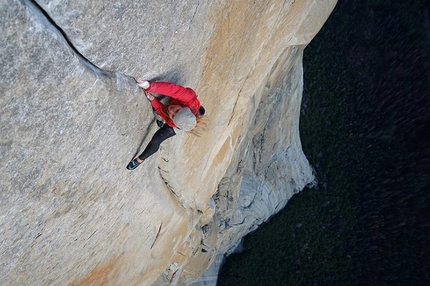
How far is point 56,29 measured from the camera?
275 cm

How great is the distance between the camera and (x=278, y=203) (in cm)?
1215

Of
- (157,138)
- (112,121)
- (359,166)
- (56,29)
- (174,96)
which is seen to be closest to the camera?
(56,29)

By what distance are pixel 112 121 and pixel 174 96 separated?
2.22ft

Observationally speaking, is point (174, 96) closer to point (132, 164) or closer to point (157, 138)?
point (157, 138)

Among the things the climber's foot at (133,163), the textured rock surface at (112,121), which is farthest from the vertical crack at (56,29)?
the climber's foot at (133,163)

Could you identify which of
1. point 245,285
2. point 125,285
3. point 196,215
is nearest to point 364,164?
point 245,285

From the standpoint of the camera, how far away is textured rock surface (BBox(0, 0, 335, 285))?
279 cm

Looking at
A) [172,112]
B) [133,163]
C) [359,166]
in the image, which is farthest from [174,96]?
[359,166]

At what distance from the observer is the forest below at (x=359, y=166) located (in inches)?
493

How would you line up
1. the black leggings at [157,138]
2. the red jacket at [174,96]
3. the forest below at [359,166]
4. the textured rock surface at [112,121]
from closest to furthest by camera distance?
the textured rock surface at [112,121] < the red jacket at [174,96] < the black leggings at [157,138] < the forest below at [359,166]

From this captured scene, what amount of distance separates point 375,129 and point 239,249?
6233 millimetres

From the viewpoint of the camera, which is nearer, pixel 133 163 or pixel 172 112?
pixel 172 112

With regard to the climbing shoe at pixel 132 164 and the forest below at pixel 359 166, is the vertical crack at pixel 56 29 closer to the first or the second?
the climbing shoe at pixel 132 164

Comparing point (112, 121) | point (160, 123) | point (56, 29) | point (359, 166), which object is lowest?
point (359, 166)
